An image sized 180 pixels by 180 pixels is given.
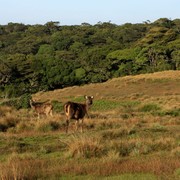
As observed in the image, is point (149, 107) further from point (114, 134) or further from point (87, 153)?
point (87, 153)

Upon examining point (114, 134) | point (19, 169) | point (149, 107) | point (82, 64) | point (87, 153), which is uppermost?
point (82, 64)

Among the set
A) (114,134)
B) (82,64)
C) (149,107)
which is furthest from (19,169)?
(82,64)

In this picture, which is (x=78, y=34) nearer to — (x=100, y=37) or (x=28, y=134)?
(x=100, y=37)

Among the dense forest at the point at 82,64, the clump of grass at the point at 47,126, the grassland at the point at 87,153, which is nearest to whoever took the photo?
the grassland at the point at 87,153

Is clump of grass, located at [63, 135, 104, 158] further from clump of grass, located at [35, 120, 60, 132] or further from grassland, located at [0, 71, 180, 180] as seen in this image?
clump of grass, located at [35, 120, 60, 132]

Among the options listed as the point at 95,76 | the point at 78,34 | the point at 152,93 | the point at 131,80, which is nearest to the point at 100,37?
the point at 78,34

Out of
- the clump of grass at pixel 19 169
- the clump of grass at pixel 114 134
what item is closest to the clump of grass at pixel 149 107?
the clump of grass at pixel 114 134

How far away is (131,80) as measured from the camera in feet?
203

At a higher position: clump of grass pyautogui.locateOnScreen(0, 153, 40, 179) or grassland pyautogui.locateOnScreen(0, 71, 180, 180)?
clump of grass pyautogui.locateOnScreen(0, 153, 40, 179)

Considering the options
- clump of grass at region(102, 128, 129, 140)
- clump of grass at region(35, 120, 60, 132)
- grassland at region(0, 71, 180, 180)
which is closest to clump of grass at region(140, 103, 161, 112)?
grassland at region(0, 71, 180, 180)

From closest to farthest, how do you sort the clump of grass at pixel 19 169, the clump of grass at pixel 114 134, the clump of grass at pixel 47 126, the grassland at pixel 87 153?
the clump of grass at pixel 19 169
the grassland at pixel 87 153
the clump of grass at pixel 114 134
the clump of grass at pixel 47 126

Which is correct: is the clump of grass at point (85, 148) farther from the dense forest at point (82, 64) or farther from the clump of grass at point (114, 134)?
the dense forest at point (82, 64)

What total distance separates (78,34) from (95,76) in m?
50.7

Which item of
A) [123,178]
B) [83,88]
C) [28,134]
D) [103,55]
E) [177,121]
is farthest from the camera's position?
[103,55]
